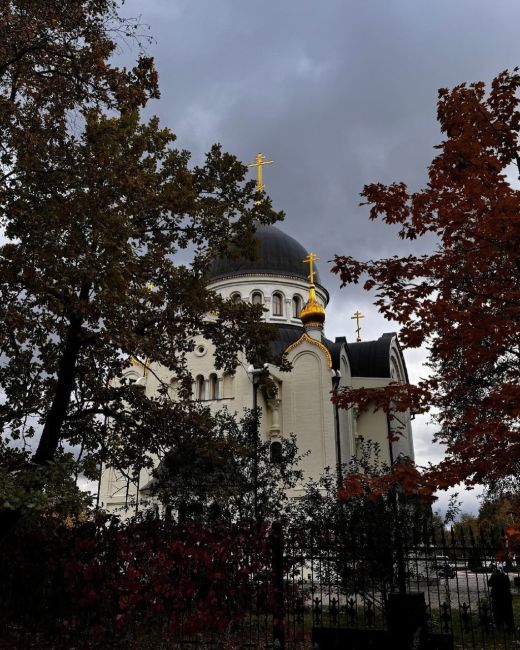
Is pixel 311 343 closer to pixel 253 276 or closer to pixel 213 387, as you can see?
pixel 213 387

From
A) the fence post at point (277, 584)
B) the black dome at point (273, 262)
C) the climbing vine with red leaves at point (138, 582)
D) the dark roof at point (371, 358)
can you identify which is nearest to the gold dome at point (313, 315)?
the dark roof at point (371, 358)

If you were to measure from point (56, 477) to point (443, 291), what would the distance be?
5400mm

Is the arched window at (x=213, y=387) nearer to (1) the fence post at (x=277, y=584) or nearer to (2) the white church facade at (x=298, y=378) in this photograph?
(2) the white church facade at (x=298, y=378)

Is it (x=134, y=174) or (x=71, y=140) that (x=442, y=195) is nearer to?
(x=134, y=174)

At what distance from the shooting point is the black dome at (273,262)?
3170 cm

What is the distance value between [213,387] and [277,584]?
1769 cm

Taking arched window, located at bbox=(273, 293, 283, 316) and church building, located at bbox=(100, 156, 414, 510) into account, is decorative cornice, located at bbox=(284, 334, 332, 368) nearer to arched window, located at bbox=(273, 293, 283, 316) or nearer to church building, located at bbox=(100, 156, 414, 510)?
church building, located at bbox=(100, 156, 414, 510)

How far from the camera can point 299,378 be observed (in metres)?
24.6

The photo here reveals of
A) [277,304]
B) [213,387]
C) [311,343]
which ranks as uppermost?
[277,304]

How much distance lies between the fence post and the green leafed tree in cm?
291

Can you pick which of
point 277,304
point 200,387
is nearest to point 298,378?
point 200,387

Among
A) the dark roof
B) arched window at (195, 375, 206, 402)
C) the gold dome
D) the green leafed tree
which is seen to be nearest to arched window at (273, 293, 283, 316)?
the dark roof

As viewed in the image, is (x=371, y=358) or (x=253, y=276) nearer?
(x=371, y=358)

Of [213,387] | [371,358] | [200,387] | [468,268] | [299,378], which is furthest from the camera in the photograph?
[371,358]
